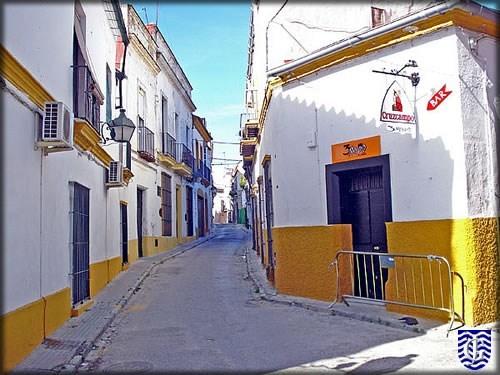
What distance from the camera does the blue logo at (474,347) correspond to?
584 cm

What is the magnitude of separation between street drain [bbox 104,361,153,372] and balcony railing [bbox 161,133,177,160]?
50.5ft

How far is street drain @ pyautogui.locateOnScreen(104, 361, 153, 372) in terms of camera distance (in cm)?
604

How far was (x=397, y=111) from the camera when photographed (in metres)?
8.29

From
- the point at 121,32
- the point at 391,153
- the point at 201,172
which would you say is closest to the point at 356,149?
the point at 391,153

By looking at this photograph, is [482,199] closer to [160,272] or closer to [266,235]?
[266,235]

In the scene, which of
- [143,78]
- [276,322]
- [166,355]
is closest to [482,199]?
[276,322]

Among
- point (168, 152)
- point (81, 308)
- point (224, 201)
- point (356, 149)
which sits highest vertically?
point (224, 201)

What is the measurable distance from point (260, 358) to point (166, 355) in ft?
3.82

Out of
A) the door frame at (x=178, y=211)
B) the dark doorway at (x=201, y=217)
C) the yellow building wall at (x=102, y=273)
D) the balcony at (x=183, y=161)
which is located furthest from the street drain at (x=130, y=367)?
the dark doorway at (x=201, y=217)

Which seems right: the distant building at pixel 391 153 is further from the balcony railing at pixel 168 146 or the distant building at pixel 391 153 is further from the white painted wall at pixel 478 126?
the balcony railing at pixel 168 146

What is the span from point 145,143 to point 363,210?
10.4m

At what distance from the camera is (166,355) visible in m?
6.59

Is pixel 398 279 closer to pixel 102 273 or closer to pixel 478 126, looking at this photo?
pixel 478 126

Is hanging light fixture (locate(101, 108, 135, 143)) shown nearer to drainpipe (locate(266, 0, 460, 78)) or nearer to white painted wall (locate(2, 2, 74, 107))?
white painted wall (locate(2, 2, 74, 107))
